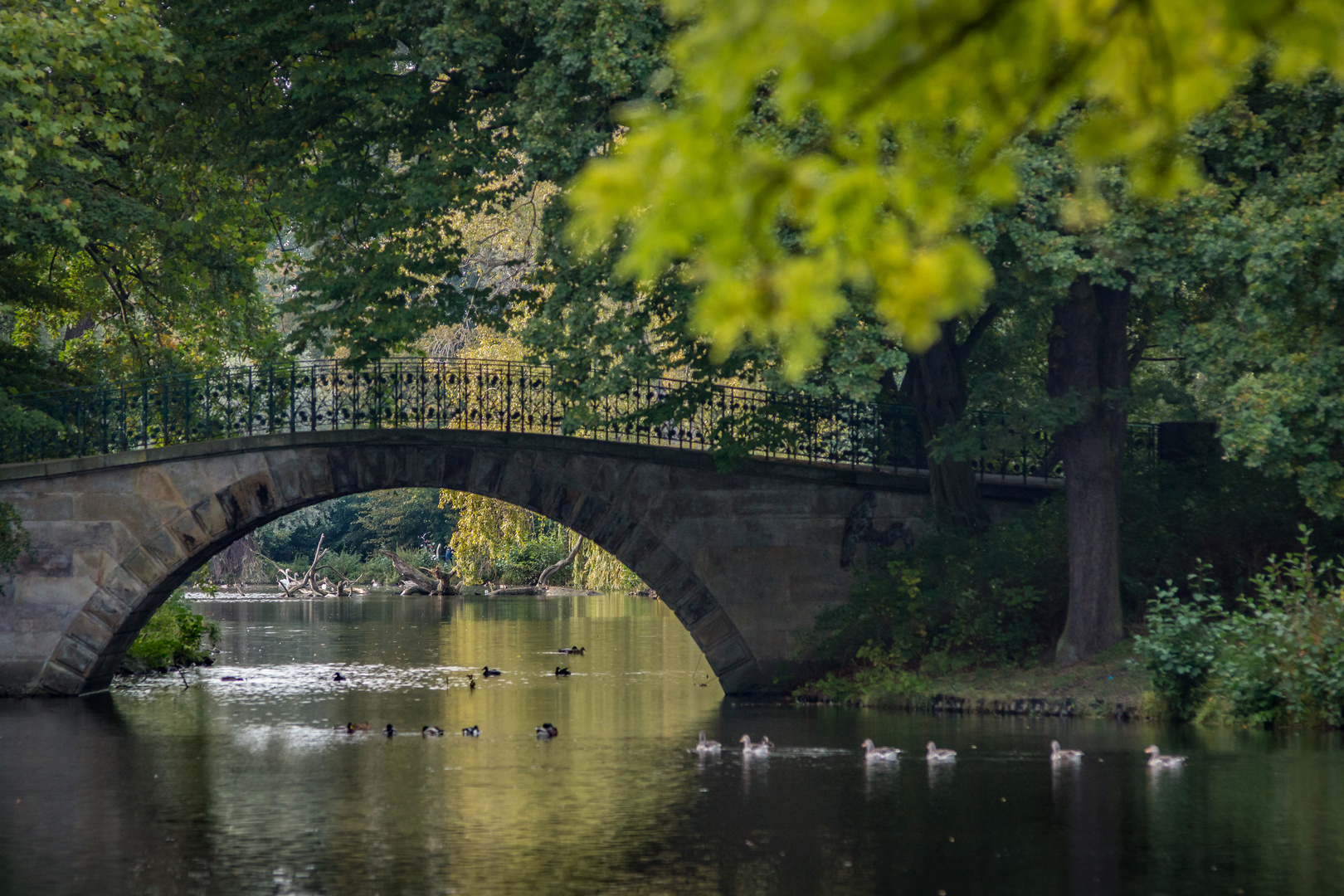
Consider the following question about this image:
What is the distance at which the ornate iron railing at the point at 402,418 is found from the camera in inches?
907

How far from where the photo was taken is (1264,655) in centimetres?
1780

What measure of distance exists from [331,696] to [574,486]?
4.75 metres

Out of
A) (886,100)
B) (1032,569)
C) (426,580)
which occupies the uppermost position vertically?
(886,100)

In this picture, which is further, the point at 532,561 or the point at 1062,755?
the point at 532,561

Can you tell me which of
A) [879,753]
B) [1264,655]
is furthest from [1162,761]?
[1264,655]

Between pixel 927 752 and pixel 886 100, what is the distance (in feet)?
44.6

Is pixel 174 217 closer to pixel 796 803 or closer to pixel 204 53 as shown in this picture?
pixel 204 53

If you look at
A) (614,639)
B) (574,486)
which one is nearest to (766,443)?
(574,486)

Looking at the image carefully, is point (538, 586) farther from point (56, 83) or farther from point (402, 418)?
point (56, 83)

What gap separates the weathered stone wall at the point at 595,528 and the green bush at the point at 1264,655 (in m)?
4.82

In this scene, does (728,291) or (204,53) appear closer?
(728,291)

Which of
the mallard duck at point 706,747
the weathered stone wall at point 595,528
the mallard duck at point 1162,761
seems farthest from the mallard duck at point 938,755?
the weathered stone wall at point 595,528

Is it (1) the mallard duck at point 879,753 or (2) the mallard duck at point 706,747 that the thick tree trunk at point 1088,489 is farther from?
(2) the mallard duck at point 706,747

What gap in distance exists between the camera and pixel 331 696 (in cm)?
2362
